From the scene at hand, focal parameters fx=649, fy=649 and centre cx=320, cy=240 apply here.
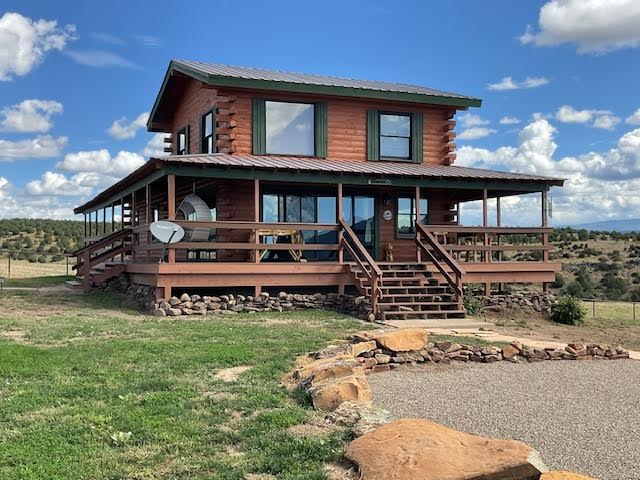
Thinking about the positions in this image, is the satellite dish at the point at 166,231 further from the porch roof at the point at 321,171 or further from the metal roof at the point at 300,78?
the metal roof at the point at 300,78

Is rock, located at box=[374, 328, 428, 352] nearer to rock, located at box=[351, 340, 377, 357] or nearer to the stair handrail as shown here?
rock, located at box=[351, 340, 377, 357]

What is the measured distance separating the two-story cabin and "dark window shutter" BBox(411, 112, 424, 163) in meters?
0.04

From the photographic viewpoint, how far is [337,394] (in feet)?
21.0

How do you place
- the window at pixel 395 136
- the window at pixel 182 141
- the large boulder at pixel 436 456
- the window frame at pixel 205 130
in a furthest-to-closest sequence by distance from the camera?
the window at pixel 182 141
the window at pixel 395 136
the window frame at pixel 205 130
the large boulder at pixel 436 456

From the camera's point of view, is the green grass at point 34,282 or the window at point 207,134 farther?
the green grass at point 34,282

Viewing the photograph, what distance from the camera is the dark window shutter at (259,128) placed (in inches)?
722

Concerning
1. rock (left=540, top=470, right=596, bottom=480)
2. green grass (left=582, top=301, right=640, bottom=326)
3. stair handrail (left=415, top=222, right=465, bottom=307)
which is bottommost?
green grass (left=582, top=301, right=640, bottom=326)

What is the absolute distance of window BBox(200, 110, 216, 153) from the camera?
19073 millimetres

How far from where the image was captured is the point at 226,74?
17734 millimetres

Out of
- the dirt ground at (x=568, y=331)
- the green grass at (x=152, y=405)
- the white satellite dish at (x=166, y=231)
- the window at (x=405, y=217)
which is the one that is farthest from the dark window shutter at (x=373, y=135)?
the green grass at (x=152, y=405)

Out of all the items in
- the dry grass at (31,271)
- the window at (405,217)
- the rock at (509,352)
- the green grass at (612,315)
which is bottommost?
the green grass at (612,315)

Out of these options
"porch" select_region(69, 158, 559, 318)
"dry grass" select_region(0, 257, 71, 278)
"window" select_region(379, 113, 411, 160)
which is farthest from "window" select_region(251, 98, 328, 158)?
"dry grass" select_region(0, 257, 71, 278)

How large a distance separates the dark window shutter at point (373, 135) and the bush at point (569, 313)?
6.79 metres

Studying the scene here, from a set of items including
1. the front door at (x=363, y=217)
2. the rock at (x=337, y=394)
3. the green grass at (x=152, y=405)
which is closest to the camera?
→ the green grass at (x=152, y=405)
